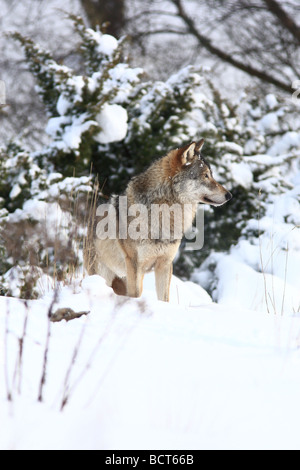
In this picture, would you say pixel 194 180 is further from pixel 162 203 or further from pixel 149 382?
pixel 149 382

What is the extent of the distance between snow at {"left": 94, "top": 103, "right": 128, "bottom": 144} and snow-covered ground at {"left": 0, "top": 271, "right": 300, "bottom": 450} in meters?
4.78

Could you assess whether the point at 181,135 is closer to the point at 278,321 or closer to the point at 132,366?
the point at 278,321

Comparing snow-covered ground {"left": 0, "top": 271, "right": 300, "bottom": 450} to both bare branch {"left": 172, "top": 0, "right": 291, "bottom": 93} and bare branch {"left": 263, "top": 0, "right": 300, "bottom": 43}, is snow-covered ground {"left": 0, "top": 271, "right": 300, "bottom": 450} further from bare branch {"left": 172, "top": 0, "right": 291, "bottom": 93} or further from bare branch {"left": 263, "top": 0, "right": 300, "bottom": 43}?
bare branch {"left": 263, "top": 0, "right": 300, "bottom": 43}

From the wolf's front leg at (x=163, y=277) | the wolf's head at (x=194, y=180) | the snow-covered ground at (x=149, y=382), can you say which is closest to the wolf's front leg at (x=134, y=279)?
the wolf's front leg at (x=163, y=277)

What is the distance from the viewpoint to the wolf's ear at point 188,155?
4418mm

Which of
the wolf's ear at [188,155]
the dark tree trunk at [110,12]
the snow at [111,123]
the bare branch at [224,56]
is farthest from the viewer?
the dark tree trunk at [110,12]

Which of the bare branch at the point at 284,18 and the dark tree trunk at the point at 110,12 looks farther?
the dark tree trunk at the point at 110,12

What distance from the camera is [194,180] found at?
4523 mm

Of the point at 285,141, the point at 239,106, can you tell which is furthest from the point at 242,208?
the point at 239,106

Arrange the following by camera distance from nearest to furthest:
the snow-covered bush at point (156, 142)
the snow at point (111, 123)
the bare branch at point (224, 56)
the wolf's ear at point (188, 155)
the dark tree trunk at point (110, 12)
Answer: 1. the wolf's ear at point (188, 155)
2. the snow-covered bush at point (156, 142)
3. the snow at point (111, 123)
4. the bare branch at point (224, 56)
5. the dark tree trunk at point (110, 12)

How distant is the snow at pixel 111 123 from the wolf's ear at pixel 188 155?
3170 mm

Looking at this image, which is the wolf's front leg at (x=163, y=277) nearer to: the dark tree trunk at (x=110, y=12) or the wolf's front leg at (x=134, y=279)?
the wolf's front leg at (x=134, y=279)

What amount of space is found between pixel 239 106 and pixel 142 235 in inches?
223

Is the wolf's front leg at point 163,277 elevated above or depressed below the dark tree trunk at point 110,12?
below
